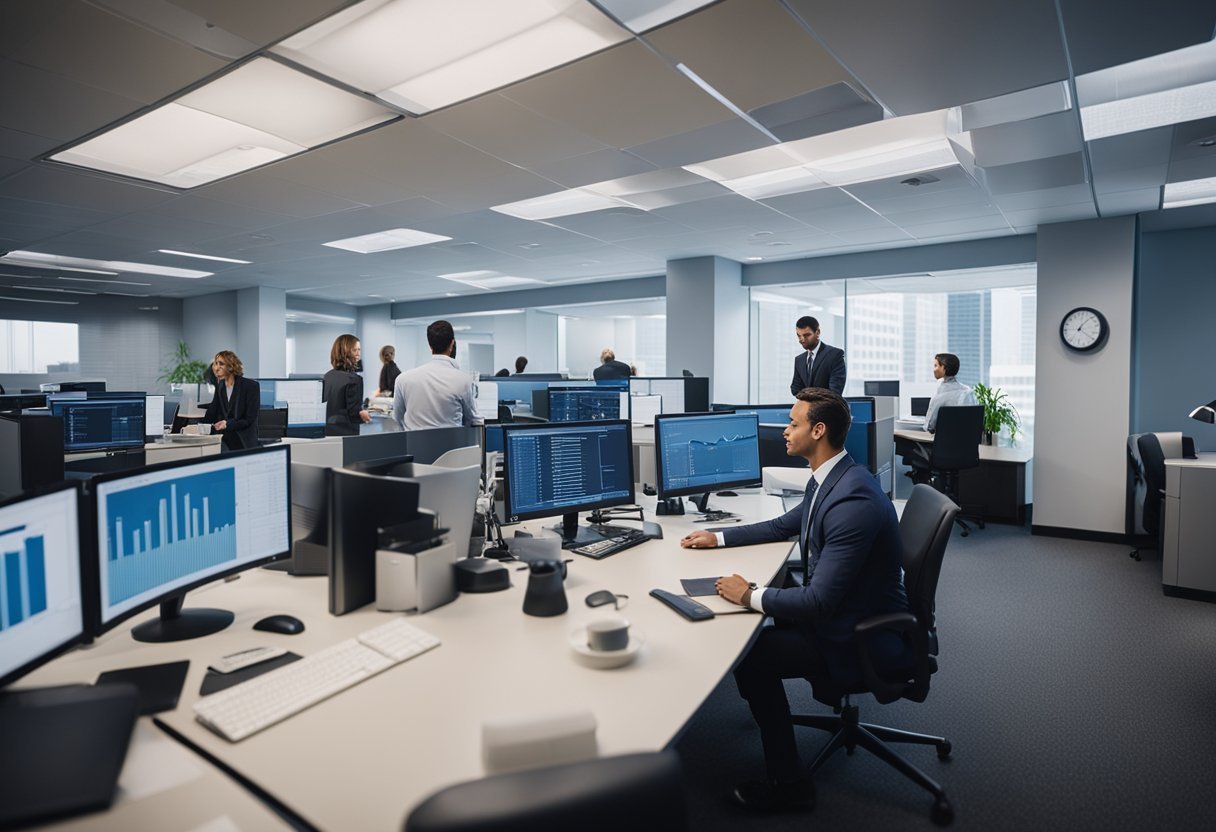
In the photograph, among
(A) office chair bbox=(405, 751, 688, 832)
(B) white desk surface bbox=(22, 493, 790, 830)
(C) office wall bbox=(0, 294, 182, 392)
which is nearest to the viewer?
(A) office chair bbox=(405, 751, 688, 832)

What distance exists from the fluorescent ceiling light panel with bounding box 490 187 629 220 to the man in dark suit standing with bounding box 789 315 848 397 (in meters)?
1.70

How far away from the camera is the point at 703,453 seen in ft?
9.36

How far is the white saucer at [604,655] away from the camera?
1.41 m

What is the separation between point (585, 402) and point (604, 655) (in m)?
3.99

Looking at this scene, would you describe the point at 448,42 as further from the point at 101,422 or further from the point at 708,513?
the point at 101,422

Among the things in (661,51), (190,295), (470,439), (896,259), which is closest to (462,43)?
(661,51)

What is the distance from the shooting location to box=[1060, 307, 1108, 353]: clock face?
17.2 ft

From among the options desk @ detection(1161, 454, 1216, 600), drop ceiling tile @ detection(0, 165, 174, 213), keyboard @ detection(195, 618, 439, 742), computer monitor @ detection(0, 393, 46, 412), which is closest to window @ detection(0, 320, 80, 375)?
computer monitor @ detection(0, 393, 46, 412)

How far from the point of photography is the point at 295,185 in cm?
453

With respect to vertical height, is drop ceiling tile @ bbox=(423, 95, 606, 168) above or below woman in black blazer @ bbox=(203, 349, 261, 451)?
above

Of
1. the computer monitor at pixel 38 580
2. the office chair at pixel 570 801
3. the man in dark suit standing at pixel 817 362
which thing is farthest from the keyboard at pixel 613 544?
the man in dark suit standing at pixel 817 362

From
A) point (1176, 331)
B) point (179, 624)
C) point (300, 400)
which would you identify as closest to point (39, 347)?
point (300, 400)

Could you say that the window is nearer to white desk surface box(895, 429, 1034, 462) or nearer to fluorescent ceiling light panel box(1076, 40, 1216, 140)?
white desk surface box(895, 429, 1034, 462)

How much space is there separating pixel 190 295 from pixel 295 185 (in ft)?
26.1
